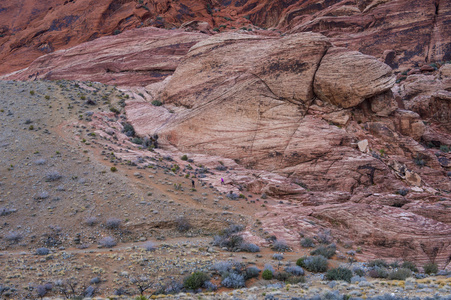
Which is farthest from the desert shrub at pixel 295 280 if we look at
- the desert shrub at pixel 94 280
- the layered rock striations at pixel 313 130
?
the desert shrub at pixel 94 280

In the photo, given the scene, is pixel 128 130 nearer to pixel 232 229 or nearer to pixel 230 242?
pixel 232 229

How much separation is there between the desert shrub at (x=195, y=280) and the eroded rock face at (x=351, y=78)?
60.7 ft

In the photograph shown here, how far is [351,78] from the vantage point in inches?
930

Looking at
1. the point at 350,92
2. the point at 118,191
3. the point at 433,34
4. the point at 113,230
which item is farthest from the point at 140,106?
the point at 433,34

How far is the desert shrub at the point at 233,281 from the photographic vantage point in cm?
1118

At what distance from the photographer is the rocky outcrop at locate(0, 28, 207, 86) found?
3603 cm

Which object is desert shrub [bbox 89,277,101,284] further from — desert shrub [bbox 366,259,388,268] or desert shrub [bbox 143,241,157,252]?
Result: desert shrub [bbox 366,259,388,268]

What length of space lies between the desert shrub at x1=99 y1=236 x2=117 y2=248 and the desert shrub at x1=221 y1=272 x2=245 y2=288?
5.61 m

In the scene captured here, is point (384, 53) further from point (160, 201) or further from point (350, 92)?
point (160, 201)

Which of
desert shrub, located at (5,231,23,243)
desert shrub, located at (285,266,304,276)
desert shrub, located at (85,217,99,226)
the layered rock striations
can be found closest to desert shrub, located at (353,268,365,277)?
desert shrub, located at (285,266,304,276)

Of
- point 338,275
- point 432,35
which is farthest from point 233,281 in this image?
point 432,35

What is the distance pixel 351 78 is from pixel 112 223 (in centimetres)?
1995

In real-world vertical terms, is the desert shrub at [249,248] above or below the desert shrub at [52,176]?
below

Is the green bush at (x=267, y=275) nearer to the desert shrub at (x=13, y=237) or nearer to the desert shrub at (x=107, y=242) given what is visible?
the desert shrub at (x=107, y=242)
